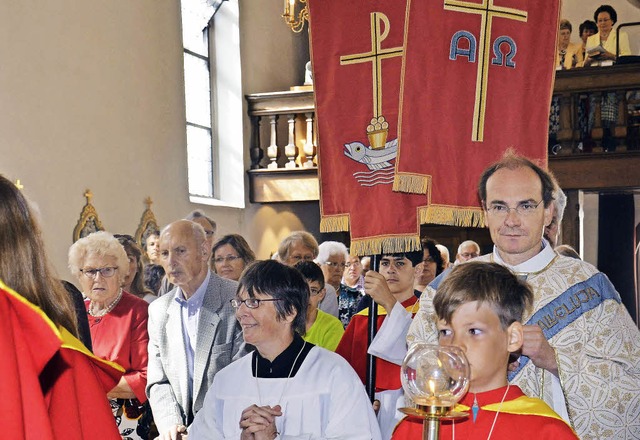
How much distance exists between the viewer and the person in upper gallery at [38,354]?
198 cm

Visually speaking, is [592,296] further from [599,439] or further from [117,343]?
[117,343]

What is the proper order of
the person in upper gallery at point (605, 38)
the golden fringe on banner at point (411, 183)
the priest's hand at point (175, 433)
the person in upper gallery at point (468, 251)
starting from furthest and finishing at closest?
the person in upper gallery at point (605, 38)
the person in upper gallery at point (468, 251)
the priest's hand at point (175, 433)
the golden fringe on banner at point (411, 183)

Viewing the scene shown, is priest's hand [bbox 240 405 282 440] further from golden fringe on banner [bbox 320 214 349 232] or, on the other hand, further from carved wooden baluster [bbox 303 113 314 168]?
carved wooden baluster [bbox 303 113 314 168]

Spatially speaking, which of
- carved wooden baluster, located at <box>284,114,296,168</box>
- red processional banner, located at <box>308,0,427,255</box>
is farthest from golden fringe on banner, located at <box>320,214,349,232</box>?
carved wooden baluster, located at <box>284,114,296,168</box>

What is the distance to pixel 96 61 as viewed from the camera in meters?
9.96

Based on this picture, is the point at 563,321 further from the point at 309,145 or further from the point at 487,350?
the point at 309,145

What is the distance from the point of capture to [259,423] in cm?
371

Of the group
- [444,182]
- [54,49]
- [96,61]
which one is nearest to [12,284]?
[444,182]

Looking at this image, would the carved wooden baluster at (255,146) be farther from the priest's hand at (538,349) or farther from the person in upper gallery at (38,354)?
the person in upper gallery at (38,354)

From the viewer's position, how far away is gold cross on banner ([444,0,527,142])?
4043mm

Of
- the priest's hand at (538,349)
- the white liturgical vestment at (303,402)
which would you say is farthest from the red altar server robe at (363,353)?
the priest's hand at (538,349)

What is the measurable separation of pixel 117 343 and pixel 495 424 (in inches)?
124

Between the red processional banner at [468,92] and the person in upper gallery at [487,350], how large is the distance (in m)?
1.26

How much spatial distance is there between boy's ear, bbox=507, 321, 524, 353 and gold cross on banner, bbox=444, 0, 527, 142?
1.43 metres
